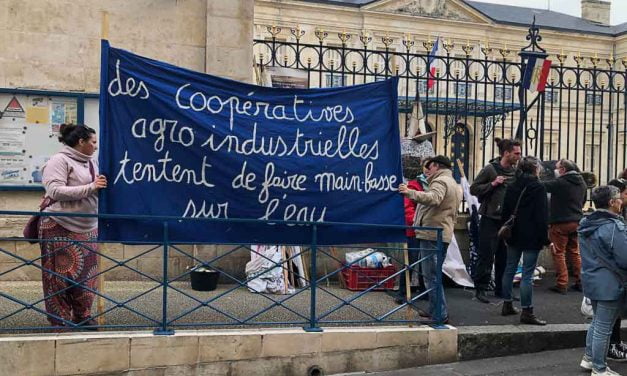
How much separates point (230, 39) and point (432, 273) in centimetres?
385

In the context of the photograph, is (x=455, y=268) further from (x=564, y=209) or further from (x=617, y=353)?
(x=617, y=353)

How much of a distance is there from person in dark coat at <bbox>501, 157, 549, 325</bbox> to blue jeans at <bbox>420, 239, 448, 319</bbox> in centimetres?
85

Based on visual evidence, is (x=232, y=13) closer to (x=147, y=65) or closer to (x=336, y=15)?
(x=147, y=65)

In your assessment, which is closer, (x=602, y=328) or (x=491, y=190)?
(x=602, y=328)

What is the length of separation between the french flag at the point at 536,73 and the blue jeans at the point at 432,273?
159 inches

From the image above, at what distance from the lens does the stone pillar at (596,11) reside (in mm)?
47594

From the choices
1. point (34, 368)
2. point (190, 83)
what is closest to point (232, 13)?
point (190, 83)

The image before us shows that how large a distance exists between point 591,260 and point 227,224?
3.19 metres

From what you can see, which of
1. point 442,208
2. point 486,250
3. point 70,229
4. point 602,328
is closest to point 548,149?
point 486,250

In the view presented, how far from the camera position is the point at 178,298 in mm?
6711

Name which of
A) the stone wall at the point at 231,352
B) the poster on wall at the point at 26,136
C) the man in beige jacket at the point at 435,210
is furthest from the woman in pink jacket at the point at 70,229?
the man in beige jacket at the point at 435,210

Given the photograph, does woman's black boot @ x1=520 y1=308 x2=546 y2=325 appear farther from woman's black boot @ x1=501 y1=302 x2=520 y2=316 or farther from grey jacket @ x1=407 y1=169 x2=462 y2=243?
grey jacket @ x1=407 y1=169 x2=462 y2=243

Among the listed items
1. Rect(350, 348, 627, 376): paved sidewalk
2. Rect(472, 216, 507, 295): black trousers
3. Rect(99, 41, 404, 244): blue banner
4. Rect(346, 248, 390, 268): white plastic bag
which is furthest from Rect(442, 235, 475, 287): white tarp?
Rect(99, 41, 404, 244): blue banner

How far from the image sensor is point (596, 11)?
48031mm
